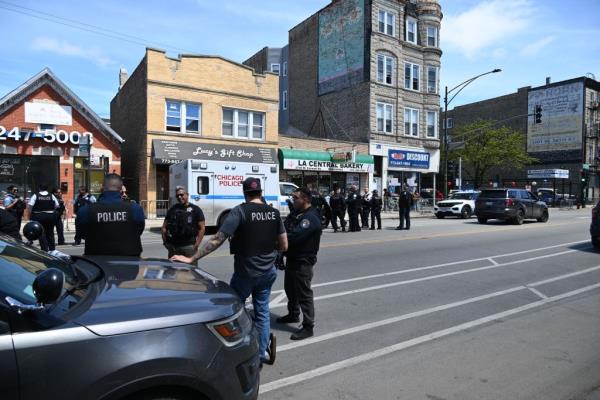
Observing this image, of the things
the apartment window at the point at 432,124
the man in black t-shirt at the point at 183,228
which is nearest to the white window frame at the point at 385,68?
the apartment window at the point at 432,124

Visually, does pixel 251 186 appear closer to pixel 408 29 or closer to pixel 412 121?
pixel 412 121

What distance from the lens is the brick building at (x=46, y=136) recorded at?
63.5 feet

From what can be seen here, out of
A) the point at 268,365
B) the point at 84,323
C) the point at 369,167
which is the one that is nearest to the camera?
the point at 84,323

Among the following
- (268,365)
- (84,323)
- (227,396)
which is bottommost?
(268,365)

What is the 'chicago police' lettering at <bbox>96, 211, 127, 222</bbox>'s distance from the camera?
14.7 ft

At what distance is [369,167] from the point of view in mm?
29688

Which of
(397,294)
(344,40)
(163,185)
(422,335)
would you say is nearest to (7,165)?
(163,185)

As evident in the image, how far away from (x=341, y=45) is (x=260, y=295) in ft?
101

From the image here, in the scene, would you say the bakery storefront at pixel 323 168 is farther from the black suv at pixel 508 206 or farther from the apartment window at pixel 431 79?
the apartment window at pixel 431 79

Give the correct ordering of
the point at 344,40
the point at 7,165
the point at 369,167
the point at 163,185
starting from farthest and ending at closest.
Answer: the point at 344,40 → the point at 369,167 → the point at 163,185 → the point at 7,165

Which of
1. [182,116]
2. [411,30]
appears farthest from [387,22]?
[182,116]

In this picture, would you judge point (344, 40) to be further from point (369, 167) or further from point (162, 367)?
point (162, 367)

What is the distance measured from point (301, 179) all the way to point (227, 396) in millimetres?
25280

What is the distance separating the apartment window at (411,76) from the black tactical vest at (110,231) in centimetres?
3048
